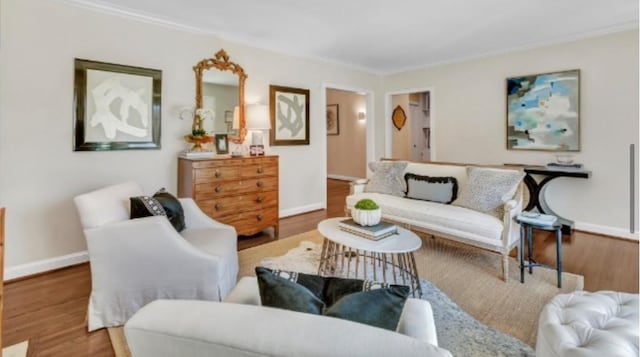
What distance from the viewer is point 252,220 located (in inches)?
152

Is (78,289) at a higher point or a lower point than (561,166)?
lower

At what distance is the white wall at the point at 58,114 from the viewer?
278 centimetres

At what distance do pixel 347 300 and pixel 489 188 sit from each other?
275cm

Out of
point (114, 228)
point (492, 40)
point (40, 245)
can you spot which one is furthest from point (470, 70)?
point (40, 245)

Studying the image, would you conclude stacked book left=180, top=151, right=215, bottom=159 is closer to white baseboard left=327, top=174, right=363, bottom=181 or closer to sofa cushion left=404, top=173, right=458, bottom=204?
sofa cushion left=404, top=173, right=458, bottom=204

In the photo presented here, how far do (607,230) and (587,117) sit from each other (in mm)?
1393

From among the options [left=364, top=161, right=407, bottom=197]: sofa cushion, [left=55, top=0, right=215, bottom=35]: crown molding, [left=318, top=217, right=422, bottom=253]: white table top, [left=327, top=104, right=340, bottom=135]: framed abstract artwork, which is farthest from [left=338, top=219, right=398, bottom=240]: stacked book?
[left=327, top=104, right=340, bottom=135]: framed abstract artwork

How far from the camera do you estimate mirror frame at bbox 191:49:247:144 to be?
3869mm

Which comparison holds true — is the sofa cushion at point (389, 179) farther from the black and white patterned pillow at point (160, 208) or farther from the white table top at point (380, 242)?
the black and white patterned pillow at point (160, 208)

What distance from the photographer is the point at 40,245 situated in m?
2.98

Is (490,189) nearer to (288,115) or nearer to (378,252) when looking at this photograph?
(378,252)

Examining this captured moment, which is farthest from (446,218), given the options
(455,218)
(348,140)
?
(348,140)

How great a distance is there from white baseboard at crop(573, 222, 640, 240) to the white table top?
3.15 meters

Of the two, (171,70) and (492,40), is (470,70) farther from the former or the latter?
(171,70)
